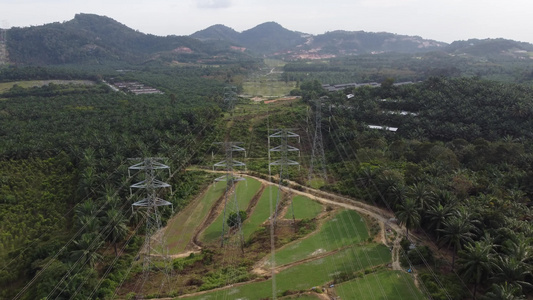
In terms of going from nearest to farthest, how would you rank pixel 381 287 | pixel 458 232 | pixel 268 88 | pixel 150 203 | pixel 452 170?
1. pixel 150 203
2. pixel 381 287
3. pixel 458 232
4. pixel 452 170
5. pixel 268 88

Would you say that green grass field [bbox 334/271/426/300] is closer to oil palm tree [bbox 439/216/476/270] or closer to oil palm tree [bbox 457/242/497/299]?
oil palm tree [bbox 457/242/497/299]

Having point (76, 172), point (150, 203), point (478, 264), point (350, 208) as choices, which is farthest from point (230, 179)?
point (76, 172)

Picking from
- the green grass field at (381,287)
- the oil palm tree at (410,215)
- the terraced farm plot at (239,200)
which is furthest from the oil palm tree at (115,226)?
the oil palm tree at (410,215)

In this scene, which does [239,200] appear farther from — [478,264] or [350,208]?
[478,264]

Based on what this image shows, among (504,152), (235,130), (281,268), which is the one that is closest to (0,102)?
(235,130)

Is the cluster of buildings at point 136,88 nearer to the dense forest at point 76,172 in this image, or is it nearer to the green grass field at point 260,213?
the dense forest at point 76,172

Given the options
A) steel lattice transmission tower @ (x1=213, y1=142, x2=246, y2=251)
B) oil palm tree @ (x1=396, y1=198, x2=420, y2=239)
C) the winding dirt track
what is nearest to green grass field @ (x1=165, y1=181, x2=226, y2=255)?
the winding dirt track

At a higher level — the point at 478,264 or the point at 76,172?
the point at 478,264
